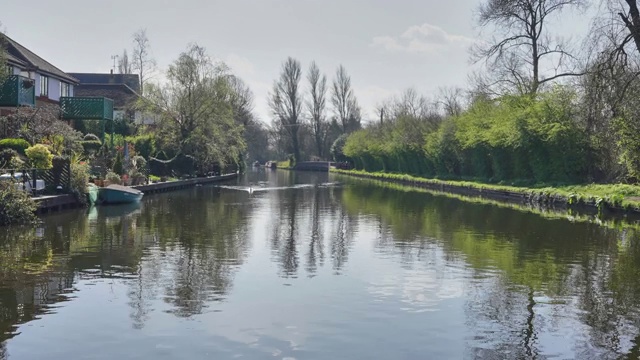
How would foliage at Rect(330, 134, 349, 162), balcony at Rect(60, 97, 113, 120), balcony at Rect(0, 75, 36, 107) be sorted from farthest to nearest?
foliage at Rect(330, 134, 349, 162), balcony at Rect(60, 97, 113, 120), balcony at Rect(0, 75, 36, 107)

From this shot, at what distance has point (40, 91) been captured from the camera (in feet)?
126

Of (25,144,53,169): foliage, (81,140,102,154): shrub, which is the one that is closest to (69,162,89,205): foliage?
(25,144,53,169): foliage

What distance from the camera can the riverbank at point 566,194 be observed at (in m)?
24.2

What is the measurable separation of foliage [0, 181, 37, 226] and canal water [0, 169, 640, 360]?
0.81m

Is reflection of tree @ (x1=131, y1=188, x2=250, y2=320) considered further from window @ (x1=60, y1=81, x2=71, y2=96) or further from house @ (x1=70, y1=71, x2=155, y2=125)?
house @ (x1=70, y1=71, x2=155, y2=125)

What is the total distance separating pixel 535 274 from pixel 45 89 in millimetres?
35349

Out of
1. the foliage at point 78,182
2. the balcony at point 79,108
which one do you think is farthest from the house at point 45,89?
the foliage at point 78,182

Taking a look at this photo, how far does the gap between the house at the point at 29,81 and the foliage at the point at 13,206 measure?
13746 mm

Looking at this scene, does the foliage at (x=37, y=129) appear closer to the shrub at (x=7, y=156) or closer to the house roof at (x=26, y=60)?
the shrub at (x=7, y=156)

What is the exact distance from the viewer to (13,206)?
59.2 feet

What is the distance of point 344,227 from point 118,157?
17019 mm

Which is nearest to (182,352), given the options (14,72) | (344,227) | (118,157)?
(344,227)

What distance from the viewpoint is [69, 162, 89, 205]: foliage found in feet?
78.2

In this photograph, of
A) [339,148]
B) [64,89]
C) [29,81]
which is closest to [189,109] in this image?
[64,89]
